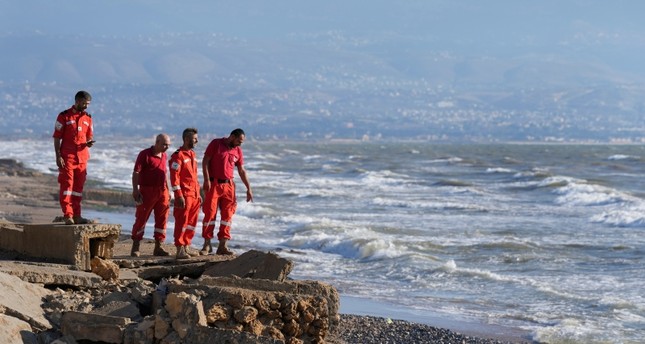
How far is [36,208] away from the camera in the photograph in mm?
23188

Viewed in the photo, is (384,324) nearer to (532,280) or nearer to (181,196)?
(181,196)

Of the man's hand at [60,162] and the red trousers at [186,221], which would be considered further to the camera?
the red trousers at [186,221]

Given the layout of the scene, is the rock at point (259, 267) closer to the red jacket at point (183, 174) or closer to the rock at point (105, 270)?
the rock at point (105, 270)

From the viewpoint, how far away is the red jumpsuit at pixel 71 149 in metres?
11.5

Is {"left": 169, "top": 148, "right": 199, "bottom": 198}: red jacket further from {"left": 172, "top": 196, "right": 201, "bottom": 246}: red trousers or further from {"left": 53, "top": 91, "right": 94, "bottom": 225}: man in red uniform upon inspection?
{"left": 53, "top": 91, "right": 94, "bottom": 225}: man in red uniform

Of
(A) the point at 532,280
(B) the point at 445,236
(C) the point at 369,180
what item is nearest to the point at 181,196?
(A) the point at 532,280

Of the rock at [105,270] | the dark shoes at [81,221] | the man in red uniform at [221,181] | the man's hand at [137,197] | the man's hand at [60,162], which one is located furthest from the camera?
the man in red uniform at [221,181]

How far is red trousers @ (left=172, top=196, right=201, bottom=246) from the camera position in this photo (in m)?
11.8

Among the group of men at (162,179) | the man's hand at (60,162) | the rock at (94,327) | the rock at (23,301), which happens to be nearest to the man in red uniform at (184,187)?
the group of men at (162,179)

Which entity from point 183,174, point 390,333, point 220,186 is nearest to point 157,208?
point 183,174

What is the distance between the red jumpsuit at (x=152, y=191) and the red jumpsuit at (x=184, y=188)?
113 mm

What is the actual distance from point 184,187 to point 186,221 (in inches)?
13.5

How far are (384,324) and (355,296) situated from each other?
2.63m

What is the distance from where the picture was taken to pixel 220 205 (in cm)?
1252
